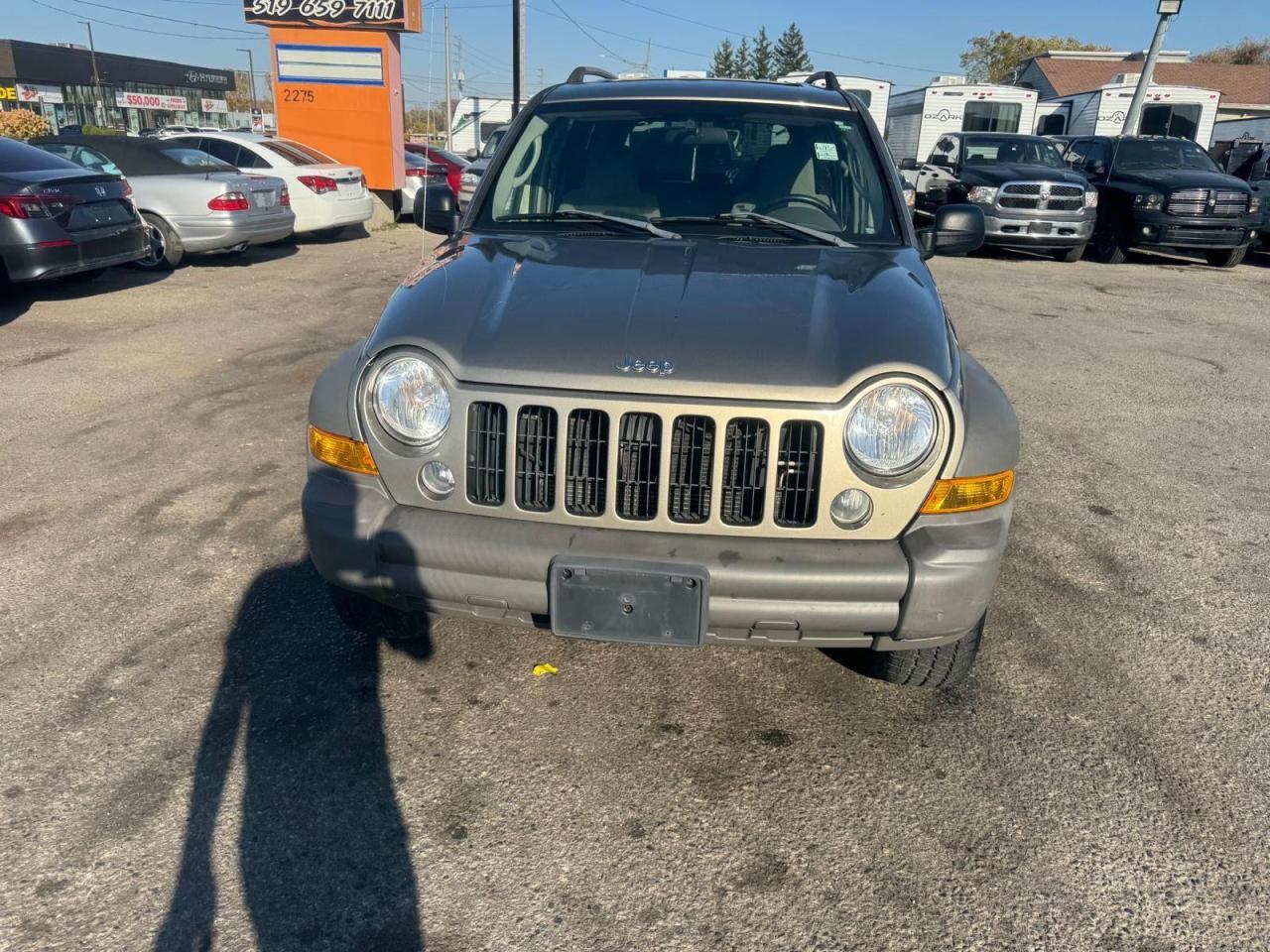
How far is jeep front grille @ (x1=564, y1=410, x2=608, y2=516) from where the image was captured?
260 centimetres

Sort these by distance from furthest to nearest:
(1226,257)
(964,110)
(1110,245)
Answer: (964,110) < (1110,245) < (1226,257)

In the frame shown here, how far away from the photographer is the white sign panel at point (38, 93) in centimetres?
5388

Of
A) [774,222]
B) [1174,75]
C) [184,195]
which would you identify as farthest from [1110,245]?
[1174,75]

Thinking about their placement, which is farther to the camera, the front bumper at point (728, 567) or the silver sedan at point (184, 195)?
the silver sedan at point (184, 195)

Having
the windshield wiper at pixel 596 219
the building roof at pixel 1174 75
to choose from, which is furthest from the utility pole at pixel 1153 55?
the building roof at pixel 1174 75

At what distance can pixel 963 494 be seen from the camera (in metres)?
2.63

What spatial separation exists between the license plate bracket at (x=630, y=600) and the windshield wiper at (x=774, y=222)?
1646 millimetres

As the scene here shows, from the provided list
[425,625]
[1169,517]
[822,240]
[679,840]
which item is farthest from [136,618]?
[1169,517]

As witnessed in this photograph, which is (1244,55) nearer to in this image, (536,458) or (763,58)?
(763,58)

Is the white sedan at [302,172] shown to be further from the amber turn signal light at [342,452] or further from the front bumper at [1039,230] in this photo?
the amber turn signal light at [342,452]

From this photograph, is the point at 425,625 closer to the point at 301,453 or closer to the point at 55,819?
the point at 55,819

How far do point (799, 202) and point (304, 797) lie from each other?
2.78 meters

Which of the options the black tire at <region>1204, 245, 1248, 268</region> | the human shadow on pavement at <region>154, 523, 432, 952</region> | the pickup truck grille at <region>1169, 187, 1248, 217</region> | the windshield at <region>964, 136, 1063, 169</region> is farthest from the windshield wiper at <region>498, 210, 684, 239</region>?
the black tire at <region>1204, 245, 1248, 268</region>

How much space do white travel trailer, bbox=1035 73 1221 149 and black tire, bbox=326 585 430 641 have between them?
25.7m
